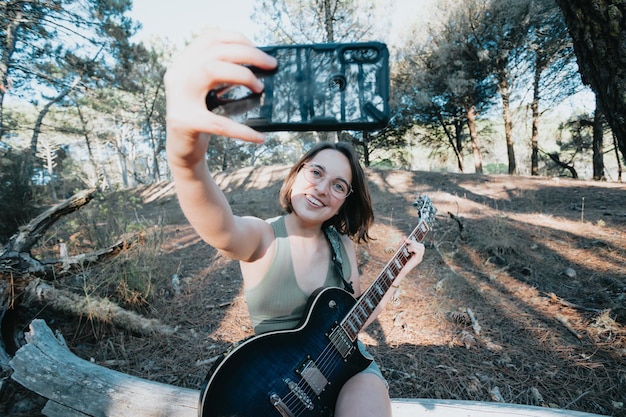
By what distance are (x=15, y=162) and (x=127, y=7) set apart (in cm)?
618

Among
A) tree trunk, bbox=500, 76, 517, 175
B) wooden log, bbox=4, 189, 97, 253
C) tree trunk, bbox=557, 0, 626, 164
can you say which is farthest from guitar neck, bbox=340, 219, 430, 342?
tree trunk, bbox=500, 76, 517, 175

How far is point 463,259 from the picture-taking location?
4109 millimetres

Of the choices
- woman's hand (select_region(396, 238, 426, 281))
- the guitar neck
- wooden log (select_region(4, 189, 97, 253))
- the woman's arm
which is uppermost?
the woman's arm

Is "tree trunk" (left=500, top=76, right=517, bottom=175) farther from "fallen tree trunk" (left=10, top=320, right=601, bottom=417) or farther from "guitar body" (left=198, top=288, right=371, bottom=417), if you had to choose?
"guitar body" (left=198, top=288, right=371, bottom=417)

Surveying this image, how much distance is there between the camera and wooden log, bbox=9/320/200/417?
5.76 ft

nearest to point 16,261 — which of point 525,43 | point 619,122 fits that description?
point 619,122

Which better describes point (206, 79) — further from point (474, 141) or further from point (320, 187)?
point (474, 141)

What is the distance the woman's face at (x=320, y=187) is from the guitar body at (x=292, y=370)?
1.17 ft

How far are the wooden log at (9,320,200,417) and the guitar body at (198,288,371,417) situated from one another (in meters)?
0.94

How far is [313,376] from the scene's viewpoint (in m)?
1.22

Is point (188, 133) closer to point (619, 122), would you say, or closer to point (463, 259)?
point (619, 122)

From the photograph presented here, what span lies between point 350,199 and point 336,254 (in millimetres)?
356

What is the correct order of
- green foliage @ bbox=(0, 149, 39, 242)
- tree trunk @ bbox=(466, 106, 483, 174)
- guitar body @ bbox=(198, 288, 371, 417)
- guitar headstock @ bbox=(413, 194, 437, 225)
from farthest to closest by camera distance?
1. tree trunk @ bbox=(466, 106, 483, 174)
2. green foliage @ bbox=(0, 149, 39, 242)
3. guitar headstock @ bbox=(413, 194, 437, 225)
4. guitar body @ bbox=(198, 288, 371, 417)

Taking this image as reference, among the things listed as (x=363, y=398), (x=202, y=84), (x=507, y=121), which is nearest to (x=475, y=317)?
(x=363, y=398)
